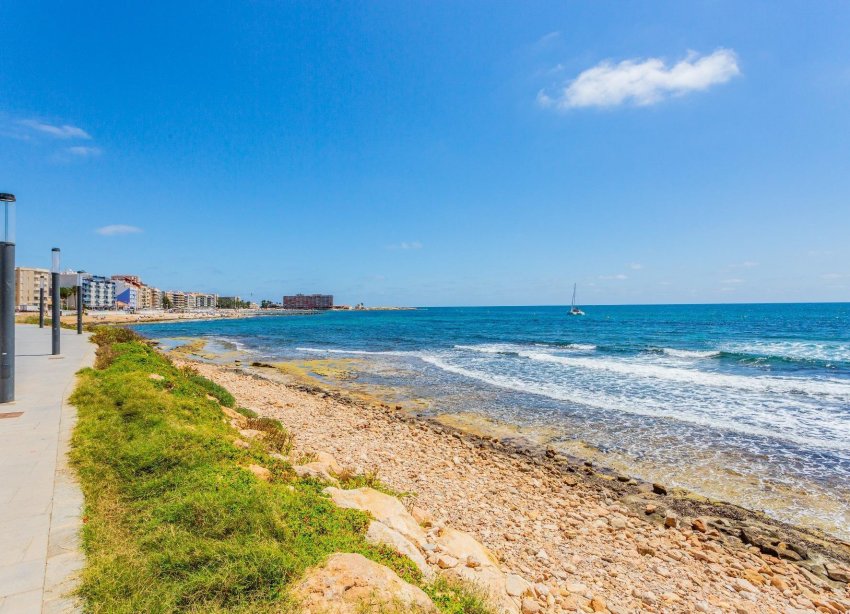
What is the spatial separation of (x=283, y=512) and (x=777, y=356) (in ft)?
129

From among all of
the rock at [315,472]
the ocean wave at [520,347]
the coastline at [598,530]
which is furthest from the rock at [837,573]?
the ocean wave at [520,347]

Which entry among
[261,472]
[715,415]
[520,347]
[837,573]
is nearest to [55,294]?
[261,472]

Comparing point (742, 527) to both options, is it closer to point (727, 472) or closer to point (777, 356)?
point (727, 472)

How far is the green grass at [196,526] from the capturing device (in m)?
3.50

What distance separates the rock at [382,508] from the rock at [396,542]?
51 cm

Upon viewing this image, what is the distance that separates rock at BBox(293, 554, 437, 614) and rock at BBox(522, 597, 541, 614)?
174 centimetres

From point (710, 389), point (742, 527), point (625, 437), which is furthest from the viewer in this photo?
point (710, 389)

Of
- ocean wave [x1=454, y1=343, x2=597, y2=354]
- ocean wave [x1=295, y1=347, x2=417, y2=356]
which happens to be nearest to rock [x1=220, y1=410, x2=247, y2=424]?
ocean wave [x1=295, y1=347, x2=417, y2=356]

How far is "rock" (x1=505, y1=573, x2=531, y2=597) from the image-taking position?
16.6 feet

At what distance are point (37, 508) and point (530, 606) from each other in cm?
597

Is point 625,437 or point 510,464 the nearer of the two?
point 510,464

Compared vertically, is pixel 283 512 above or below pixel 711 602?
above

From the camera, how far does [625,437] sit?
13.3 m

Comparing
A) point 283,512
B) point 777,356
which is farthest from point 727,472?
point 777,356
